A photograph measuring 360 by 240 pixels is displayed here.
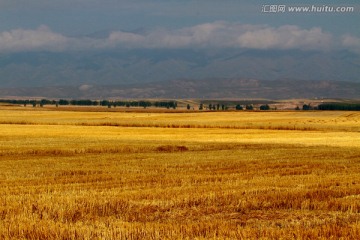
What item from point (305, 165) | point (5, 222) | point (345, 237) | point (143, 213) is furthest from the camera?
point (305, 165)

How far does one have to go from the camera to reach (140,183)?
22.2 meters

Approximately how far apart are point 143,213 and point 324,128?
208ft

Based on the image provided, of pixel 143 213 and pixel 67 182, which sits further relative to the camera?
pixel 67 182

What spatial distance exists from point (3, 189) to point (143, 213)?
6355 millimetres

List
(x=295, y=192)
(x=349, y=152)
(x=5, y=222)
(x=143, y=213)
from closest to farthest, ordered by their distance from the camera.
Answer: (x=5, y=222), (x=143, y=213), (x=295, y=192), (x=349, y=152)

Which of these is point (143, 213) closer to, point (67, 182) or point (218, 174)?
point (67, 182)

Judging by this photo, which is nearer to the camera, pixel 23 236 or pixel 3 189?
pixel 23 236

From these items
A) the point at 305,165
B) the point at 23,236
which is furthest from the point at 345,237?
the point at 305,165

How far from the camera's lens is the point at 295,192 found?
19062 mm

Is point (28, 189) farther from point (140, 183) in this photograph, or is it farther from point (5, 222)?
point (5, 222)

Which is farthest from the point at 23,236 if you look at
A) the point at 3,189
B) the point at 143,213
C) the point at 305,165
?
the point at 305,165

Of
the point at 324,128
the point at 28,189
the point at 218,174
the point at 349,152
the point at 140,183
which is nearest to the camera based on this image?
the point at 28,189

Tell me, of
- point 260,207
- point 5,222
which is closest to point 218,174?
point 260,207

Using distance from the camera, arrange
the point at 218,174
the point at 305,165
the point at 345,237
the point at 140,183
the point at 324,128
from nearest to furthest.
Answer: the point at 345,237 → the point at 140,183 → the point at 218,174 → the point at 305,165 → the point at 324,128
